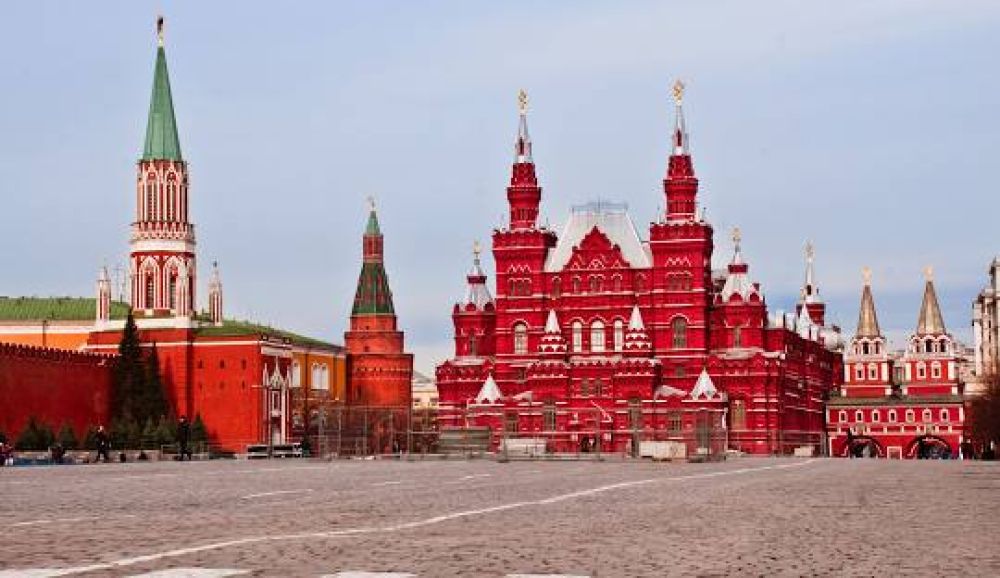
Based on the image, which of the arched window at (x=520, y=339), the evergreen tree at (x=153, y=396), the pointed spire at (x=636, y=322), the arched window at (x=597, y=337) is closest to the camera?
the pointed spire at (x=636, y=322)

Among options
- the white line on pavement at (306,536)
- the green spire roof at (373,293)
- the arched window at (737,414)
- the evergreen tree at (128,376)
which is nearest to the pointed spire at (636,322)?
the arched window at (737,414)

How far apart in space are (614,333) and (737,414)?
33.0ft

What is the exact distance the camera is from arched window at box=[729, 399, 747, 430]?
114 metres

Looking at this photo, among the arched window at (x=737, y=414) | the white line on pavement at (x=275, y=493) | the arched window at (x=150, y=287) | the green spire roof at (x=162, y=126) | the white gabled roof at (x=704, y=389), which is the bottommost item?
the white line on pavement at (x=275, y=493)

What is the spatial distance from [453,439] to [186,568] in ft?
225

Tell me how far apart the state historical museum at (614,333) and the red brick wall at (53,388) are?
957 inches

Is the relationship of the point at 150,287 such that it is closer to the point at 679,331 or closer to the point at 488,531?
the point at 679,331

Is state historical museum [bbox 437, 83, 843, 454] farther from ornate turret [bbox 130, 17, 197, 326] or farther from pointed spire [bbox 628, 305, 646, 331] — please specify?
ornate turret [bbox 130, 17, 197, 326]

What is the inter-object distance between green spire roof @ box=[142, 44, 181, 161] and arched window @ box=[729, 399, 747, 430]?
154 feet

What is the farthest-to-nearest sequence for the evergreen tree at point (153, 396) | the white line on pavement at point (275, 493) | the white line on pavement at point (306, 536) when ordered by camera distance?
1. the evergreen tree at point (153, 396)
2. the white line on pavement at point (275, 493)
3. the white line on pavement at point (306, 536)

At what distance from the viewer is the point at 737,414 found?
376 feet

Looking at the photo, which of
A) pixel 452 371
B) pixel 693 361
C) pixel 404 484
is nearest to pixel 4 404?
pixel 452 371

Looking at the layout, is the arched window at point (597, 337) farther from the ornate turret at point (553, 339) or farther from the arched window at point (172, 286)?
the arched window at point (172, 286)

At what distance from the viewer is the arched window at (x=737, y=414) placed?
114250 mm
